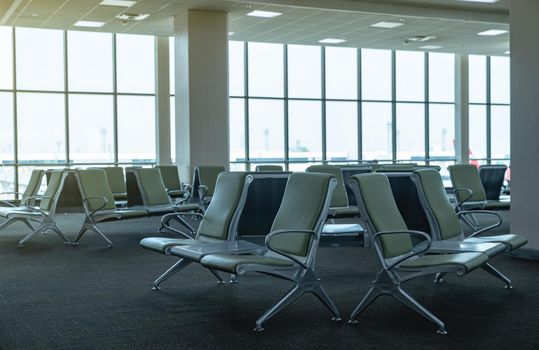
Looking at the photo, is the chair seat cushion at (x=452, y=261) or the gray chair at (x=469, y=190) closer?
the chair seat cushion at (x=452, y=261)

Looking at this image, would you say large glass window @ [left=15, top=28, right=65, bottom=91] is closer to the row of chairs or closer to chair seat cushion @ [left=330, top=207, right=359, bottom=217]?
chair seat cushion @ [left=330, top=207, right=359, bottom=217]

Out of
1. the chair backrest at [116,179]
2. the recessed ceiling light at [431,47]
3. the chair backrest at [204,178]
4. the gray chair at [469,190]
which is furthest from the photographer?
the recessed ceiling light at [431,47]

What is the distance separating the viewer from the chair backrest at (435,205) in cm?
536

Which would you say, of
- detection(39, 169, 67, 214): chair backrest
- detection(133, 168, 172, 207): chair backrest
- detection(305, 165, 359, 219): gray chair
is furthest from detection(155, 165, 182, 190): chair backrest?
detection(305, 165, 359, 219): gray chair

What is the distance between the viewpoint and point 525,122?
7477 millimetres

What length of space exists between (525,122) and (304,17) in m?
6.81

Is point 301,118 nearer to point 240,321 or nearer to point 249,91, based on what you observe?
point 249,91

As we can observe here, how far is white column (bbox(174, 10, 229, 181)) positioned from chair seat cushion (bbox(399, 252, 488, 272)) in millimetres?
9189

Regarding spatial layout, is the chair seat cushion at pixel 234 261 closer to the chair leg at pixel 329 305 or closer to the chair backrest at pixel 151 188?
the chair leg at pixel 329 305

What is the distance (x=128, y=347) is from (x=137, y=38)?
12.9 m

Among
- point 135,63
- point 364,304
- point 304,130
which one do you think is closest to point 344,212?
point 364,304

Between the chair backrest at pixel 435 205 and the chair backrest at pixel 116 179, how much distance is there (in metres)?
6.12

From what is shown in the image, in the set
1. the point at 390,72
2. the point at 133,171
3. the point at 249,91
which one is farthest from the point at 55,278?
the point at 390,72

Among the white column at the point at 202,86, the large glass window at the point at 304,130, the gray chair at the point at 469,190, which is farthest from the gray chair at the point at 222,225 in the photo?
the large glass window at the point at 304,130
